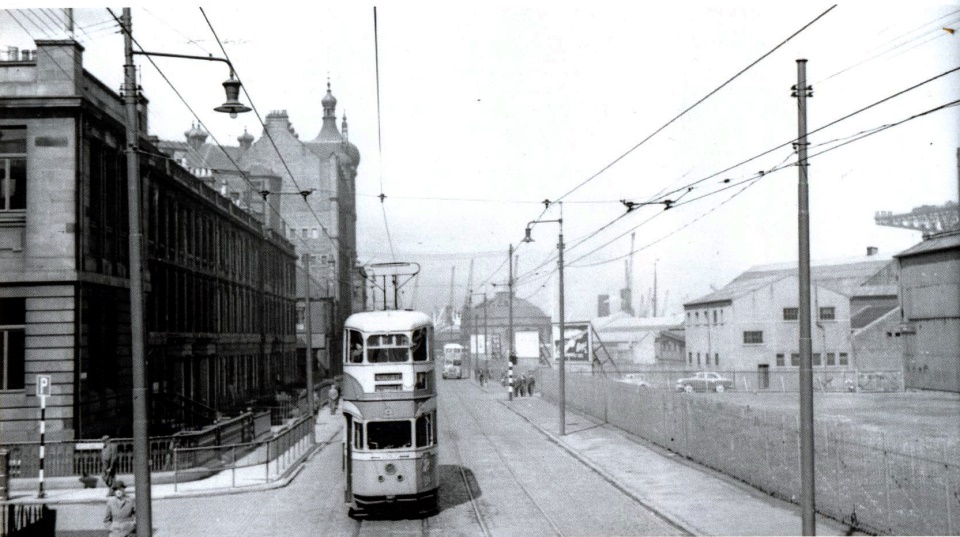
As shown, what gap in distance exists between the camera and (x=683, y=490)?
68.4 feet

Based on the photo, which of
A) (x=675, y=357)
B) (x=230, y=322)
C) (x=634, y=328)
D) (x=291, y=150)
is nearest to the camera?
(x=230, y=322)

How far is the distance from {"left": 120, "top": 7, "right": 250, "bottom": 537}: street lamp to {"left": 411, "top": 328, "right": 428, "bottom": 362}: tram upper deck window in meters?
6.78

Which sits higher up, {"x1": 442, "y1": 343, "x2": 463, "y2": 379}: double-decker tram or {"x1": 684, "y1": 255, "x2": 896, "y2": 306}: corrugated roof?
{"x1": 684, "y1": 255, "x2": 896, "y2": 306}: corrugated roof

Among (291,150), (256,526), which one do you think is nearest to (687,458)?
(256,526)

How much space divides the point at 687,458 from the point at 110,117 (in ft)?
67.5

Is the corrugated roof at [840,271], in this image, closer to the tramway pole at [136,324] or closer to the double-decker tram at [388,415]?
the double-decker tram at [388,415]

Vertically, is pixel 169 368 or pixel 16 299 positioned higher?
pixel 16 299

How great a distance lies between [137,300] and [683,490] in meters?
13.6

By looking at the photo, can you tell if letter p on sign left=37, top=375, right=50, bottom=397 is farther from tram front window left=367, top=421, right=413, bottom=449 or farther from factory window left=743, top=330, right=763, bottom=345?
factory window left=743, top=330, right=763, bottom=345

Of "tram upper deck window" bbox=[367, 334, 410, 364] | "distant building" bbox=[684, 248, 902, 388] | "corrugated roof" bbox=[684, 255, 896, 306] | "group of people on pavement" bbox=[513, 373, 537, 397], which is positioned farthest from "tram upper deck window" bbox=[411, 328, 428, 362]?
"corrugated roof" bbox=[684, 255, 896, 306]

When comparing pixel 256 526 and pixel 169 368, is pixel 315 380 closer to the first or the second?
pixel 169 368

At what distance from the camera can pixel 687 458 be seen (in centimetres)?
2619

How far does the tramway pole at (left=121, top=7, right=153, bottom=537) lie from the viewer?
12.8m

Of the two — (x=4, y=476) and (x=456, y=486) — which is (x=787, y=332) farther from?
(x=4, y=476)
